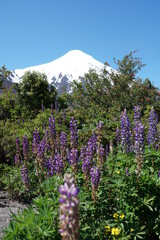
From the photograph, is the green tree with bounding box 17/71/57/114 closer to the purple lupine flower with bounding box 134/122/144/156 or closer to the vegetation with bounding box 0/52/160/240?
the vegetation with bounding box 0/52/160/240

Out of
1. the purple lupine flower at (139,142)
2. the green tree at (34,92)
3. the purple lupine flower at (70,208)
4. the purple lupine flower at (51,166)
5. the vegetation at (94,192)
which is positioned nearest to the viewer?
the purple lupine flower at (70,208)

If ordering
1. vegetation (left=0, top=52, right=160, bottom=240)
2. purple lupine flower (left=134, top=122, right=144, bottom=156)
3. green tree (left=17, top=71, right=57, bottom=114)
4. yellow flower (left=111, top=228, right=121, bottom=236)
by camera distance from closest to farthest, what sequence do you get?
1. vegetation (left=0, top=52, right=160, bottom=240)
2. yellow flower (left=111, top=228, right=121, bottom=236)
3. purple lupine flower (left=134, top=122, right=144, bottom=156)
4. green tree (left=17, top=71, right=57, bottom=114)

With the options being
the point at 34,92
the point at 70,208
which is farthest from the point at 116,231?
the point at 34,92

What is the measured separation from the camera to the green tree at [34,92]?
762 inches

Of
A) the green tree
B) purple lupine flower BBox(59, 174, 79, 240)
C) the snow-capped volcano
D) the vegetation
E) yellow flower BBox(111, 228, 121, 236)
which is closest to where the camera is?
purple lupine flower BBox(59, 174, 79, 240)

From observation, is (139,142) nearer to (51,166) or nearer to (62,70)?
(51,166)

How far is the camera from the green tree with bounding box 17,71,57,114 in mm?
19344

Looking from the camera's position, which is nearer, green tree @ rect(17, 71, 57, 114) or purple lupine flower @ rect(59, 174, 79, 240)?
purple lupine flower @ rect(59, 174, 79, 240)

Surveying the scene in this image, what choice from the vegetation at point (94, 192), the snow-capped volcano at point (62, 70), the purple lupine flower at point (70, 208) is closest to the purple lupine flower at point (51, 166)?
the vegetation at point (94, 192)

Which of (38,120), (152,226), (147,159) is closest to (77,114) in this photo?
(38,120)

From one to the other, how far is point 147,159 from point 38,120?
A: 7.54m

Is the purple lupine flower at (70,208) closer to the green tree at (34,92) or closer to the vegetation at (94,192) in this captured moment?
the vegetation at (94,192)

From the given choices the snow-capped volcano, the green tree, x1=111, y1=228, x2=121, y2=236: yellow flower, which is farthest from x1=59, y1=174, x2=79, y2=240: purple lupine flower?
the snow-capped volcano

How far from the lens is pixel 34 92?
19.7m
